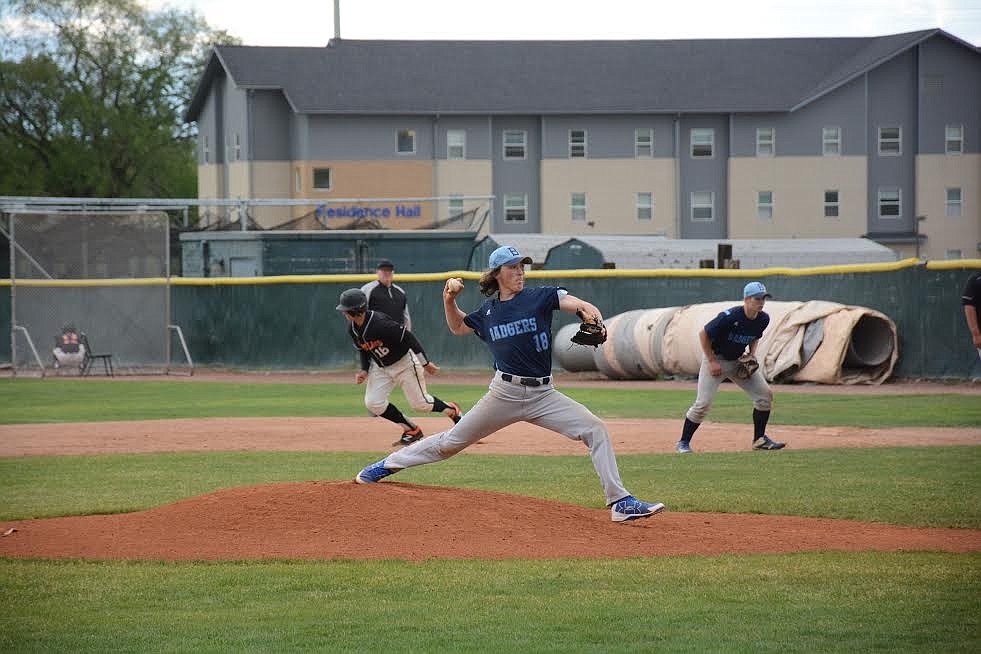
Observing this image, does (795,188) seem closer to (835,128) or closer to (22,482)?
(835,128)

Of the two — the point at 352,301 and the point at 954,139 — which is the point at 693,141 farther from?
the point at 352,301

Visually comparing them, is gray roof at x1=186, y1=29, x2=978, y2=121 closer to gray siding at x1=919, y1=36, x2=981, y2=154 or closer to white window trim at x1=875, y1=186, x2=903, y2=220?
gray siding at x1=919, y1=36, x2=981, y2=154

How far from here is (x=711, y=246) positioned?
44.8m

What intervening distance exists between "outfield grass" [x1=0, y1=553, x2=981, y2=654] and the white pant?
6.39 metres

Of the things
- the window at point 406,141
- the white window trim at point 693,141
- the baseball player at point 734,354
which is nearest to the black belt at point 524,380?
the baseball player at point 734,354

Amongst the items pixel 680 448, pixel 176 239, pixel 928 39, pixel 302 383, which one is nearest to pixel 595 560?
pixel 680 448

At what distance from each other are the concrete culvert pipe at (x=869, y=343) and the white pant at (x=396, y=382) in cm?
1136

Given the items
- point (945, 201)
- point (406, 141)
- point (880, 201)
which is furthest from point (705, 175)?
point (406, 141)

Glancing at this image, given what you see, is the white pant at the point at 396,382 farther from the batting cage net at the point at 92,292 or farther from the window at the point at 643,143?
the window at the point at 643,143

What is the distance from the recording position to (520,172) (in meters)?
55.5

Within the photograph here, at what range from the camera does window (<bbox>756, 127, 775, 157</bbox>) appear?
183 feet

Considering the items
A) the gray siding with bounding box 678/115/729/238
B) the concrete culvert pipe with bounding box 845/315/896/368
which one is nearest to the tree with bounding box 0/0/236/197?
the gray siding with bounding box 678/115/729/238

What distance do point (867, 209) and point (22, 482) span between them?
48.5 metres

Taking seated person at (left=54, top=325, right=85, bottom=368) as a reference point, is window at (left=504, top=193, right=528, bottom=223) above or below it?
above
